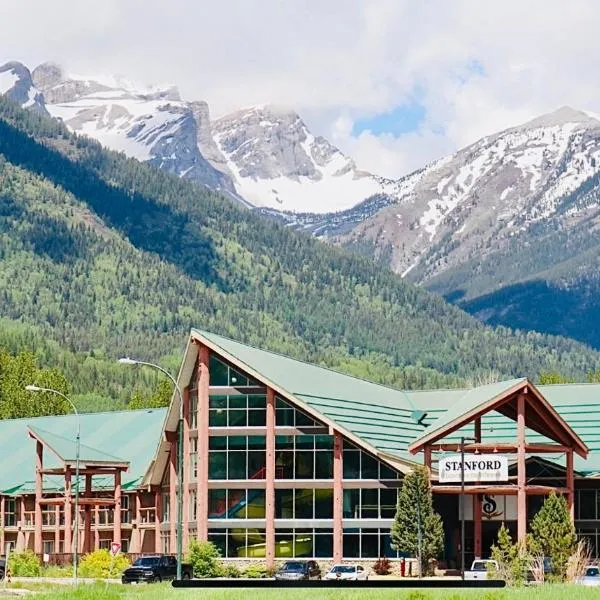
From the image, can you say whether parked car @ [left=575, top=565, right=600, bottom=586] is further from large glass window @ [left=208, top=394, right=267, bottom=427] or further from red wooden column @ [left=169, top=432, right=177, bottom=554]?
red wooden column @ [left=169, top=432, right=177, bottom=554]

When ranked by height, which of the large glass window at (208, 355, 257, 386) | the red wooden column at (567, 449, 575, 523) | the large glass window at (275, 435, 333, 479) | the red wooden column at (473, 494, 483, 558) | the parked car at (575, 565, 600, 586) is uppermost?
the large glass window at (208, 355, 257, 386)

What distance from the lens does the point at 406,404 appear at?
120 metres

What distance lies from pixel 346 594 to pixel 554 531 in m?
36.1

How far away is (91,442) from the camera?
427ft

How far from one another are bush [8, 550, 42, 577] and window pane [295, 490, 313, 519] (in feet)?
55.3

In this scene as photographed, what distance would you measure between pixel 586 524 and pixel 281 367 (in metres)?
22.6

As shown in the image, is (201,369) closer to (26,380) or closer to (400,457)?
(400,457)

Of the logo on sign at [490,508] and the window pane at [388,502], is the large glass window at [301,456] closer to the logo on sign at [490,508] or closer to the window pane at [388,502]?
the window pane at [388,502]

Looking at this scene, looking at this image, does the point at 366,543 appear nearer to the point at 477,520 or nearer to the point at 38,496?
the point at 477,520

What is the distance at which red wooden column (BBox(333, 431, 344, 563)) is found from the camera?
106438mm

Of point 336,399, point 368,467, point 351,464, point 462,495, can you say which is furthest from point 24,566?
point 462,495

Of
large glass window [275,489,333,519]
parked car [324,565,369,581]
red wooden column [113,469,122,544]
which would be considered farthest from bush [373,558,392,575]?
red wooden column [113,469,122,544]

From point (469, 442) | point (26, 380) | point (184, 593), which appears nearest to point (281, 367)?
point (469, 442)

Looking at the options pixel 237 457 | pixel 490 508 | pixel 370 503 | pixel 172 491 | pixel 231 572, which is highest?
pixel 237 457
